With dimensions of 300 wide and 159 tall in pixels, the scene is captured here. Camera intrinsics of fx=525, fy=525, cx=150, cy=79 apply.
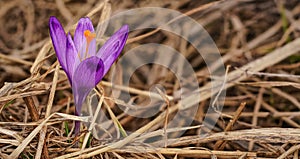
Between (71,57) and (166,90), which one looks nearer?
(71,57)

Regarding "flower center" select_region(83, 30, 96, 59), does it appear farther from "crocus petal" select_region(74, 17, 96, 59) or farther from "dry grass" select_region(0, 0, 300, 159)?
"dry grass" select_region(0, 0, 300, 159)

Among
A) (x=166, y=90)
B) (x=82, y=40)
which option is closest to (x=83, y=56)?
(x=82, y=40)

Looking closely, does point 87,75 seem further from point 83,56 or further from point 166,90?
point 166,90

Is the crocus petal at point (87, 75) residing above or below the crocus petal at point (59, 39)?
below

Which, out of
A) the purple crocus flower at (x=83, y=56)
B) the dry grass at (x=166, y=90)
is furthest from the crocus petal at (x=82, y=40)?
the dry grass at (x=166, y=90)

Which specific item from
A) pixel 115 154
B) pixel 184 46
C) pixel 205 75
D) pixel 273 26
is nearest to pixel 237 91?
pixel 205 75

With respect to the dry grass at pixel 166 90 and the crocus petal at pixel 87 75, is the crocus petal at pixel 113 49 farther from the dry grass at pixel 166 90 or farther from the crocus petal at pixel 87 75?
the dry grass at pixel 166 90

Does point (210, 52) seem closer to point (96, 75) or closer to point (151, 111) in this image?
point (151, 111)
